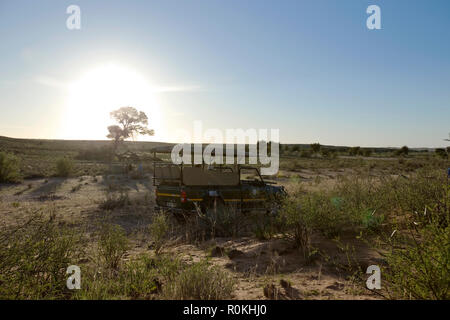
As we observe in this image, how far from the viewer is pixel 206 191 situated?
844 cm

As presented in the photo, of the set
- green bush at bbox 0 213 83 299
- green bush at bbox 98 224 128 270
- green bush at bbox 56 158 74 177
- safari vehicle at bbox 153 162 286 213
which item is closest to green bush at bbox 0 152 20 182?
green bush at bbox 56 158 74 177

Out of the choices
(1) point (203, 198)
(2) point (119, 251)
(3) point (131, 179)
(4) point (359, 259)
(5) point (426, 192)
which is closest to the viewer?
(4) point (359, 259)

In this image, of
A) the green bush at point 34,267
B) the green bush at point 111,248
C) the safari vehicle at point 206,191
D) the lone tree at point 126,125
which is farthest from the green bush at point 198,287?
the lone tree at point 126,125

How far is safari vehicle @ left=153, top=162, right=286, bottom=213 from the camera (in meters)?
8.38

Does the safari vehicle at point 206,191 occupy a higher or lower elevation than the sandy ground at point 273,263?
higher

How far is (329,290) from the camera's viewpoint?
4.03m

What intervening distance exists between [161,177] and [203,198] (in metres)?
1.86

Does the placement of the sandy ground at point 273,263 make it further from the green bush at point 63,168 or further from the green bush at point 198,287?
the green bush at point 63,168

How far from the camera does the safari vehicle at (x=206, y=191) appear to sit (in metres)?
8.38

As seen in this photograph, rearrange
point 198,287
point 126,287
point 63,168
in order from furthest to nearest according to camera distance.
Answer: point 63,168
point 126,287
point 198,287

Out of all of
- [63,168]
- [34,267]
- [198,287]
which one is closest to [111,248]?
[34,267]

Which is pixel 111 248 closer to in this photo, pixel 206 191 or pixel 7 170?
pixel 206 191
